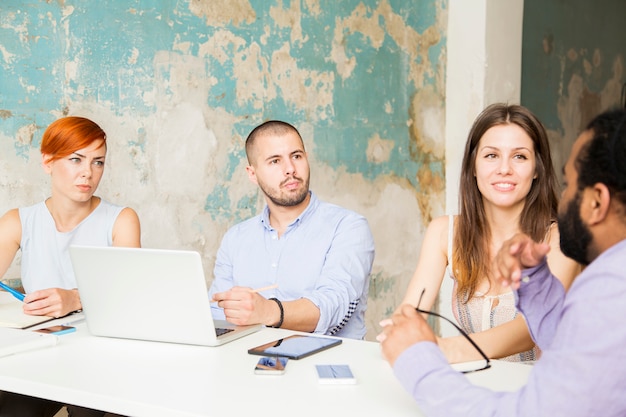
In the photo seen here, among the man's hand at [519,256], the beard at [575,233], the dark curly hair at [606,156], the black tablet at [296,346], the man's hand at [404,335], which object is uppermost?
the dark curly hair at [606,156]

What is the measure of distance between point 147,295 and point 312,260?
0.92m

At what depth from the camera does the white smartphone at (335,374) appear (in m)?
1.60

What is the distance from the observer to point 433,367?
1303 mm

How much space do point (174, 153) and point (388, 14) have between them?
1872 mm

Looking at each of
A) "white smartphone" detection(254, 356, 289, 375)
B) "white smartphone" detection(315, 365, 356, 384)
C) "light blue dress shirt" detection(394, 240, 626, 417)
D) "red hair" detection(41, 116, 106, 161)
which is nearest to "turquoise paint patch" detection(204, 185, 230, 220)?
"red hair" detection(41, 116, 106, 161)

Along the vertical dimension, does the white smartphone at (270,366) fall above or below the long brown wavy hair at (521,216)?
below

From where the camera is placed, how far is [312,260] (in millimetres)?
2748

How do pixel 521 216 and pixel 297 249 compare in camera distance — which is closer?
pixel 521 216

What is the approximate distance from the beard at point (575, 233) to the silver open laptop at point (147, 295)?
905 mm

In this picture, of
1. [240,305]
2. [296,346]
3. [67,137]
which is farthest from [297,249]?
[67,137]

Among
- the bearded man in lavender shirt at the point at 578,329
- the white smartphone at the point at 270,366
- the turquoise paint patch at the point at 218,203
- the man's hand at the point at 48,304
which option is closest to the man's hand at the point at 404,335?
the bearded man in lavender shirt at the point at 578,329

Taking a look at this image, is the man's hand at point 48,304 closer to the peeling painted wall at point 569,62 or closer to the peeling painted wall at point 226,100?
the peeling painted wall at point 226,100

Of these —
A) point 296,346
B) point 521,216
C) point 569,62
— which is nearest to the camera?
point 296,346

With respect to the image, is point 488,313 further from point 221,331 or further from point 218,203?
point 218,203
